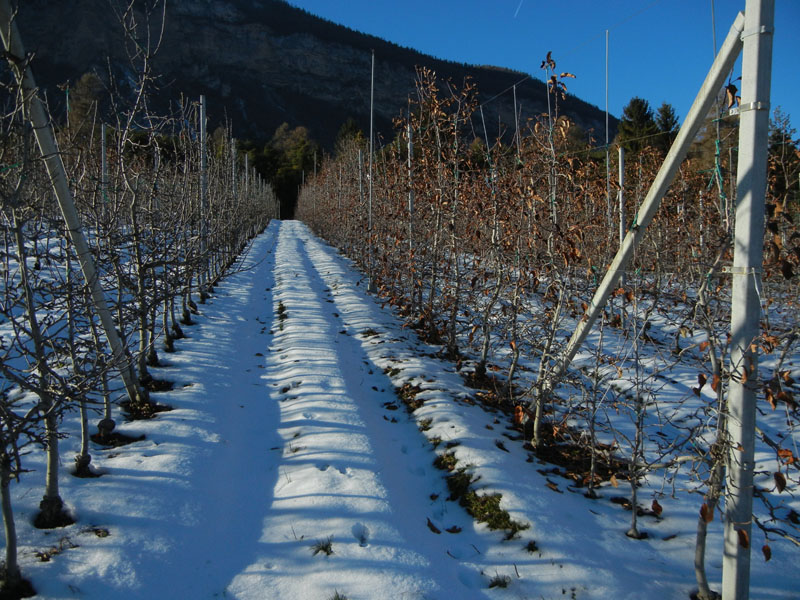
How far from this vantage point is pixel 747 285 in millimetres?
2027

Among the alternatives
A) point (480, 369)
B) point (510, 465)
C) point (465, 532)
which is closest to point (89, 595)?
point (465, 532)

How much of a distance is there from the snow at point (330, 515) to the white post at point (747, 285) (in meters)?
0.51

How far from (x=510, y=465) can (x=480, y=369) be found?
1893 mm

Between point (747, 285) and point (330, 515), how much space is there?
2.47 m

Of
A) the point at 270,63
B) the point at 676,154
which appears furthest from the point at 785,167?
the point at 270,63

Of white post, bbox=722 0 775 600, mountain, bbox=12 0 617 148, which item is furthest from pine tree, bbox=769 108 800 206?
mountain, bbox=12 0 617 148

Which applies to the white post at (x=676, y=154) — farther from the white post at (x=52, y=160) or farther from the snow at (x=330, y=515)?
the white post at (x=52, y=160)

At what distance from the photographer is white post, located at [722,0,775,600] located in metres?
1.98

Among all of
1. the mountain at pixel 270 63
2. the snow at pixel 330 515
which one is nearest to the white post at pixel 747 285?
the snow at pixel 330 515

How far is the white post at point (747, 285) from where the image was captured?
1984 mm

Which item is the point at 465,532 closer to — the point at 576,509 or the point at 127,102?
the point at 576,509

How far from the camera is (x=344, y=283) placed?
10.6 meters

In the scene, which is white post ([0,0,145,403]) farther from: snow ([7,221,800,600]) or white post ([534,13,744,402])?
white post ([534,13,744,402])

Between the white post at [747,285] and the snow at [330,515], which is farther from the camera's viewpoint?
the snow at [330,515]
